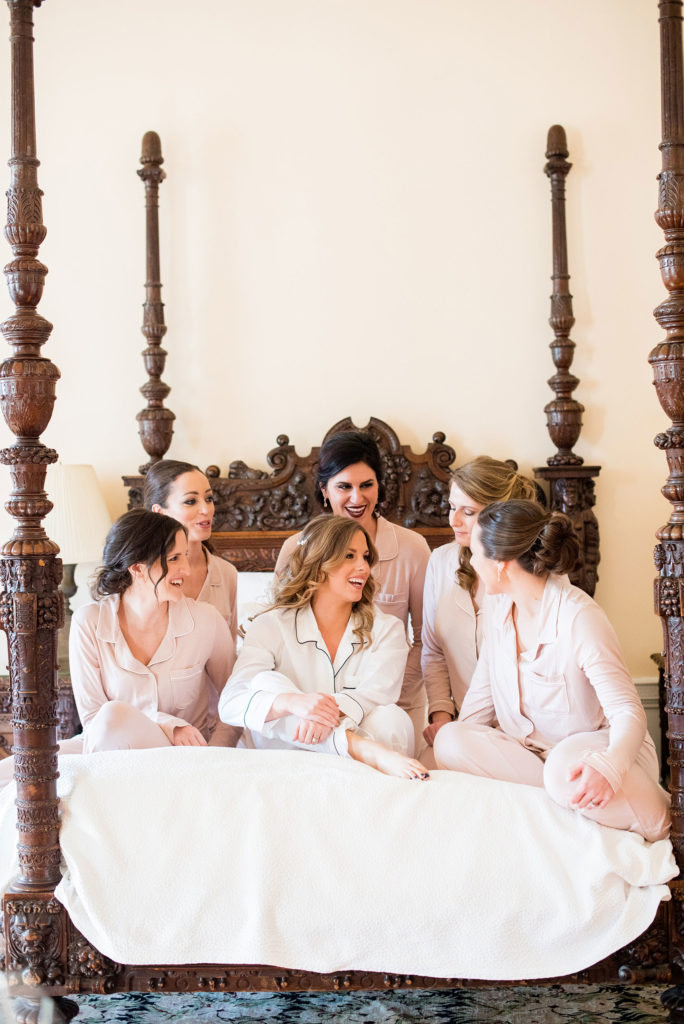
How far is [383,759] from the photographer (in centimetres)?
239

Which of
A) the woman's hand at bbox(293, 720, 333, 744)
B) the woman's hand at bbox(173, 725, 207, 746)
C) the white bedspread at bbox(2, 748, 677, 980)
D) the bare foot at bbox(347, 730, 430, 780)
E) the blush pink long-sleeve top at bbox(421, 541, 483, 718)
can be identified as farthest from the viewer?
the blush pink long-sleeve top at bbox(421, 541, 483, 718)

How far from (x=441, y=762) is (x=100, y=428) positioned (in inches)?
96.8

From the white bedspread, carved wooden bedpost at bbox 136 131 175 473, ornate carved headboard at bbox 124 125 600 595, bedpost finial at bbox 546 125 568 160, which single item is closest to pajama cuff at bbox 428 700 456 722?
the white bedspread

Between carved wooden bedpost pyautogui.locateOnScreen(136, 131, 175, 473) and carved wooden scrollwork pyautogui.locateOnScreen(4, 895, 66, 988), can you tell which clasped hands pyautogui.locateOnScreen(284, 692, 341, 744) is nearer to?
carved wooden scrollwork pyautogui.locateOnScreen(4, 895, 66, 988)

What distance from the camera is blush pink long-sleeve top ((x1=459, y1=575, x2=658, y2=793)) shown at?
2.37 metres

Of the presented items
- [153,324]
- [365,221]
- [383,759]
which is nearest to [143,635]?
[383,759]

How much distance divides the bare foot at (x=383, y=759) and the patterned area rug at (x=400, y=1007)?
66cm

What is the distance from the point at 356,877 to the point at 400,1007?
0.67 m

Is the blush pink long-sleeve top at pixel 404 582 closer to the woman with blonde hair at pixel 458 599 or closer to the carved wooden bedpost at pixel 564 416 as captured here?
the woman with blonde hair at pixel 458 599

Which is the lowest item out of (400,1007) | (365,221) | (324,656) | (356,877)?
(400,1007)

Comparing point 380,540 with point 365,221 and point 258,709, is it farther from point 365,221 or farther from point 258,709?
point 365,221

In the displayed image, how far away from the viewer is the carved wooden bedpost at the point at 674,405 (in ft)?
7.32

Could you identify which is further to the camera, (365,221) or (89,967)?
(365,221)

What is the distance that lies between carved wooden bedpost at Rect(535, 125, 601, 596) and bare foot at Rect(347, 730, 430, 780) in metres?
1.99
